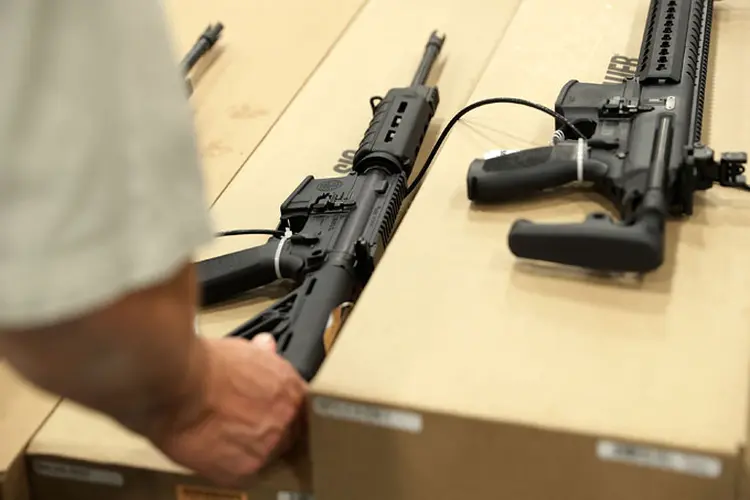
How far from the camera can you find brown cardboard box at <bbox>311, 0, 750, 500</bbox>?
1.98ft

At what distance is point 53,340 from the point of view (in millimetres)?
450

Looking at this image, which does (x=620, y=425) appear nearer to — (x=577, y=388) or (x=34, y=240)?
(x=577, y=388)

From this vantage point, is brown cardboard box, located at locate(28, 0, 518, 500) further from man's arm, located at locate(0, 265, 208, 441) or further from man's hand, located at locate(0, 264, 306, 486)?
man's arm, located at locate(0, 265, 208, 441)

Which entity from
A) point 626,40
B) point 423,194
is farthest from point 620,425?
point 626,40

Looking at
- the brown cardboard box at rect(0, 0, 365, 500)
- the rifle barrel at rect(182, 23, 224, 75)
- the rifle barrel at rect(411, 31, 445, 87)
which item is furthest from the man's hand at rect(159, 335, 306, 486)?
the rifle barrel at rect(182, 23, 224, 75)

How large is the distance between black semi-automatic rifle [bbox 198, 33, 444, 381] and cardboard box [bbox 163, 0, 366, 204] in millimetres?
154

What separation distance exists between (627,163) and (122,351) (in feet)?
1.56

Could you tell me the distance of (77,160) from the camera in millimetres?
407

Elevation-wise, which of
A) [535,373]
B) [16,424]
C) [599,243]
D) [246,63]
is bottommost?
[16,424]

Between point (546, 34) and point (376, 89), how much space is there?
0.73ft

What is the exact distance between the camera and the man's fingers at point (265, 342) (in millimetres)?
723

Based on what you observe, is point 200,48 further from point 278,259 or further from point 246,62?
point 278,259

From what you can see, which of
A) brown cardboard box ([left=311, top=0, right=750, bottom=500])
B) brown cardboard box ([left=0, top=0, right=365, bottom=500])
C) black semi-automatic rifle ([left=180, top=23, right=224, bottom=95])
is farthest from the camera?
black semi-automatic rifle ([left=180, top=23, right=224, bottom=95])

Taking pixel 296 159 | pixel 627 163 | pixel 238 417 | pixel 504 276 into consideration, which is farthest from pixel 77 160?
pixel 296 159
